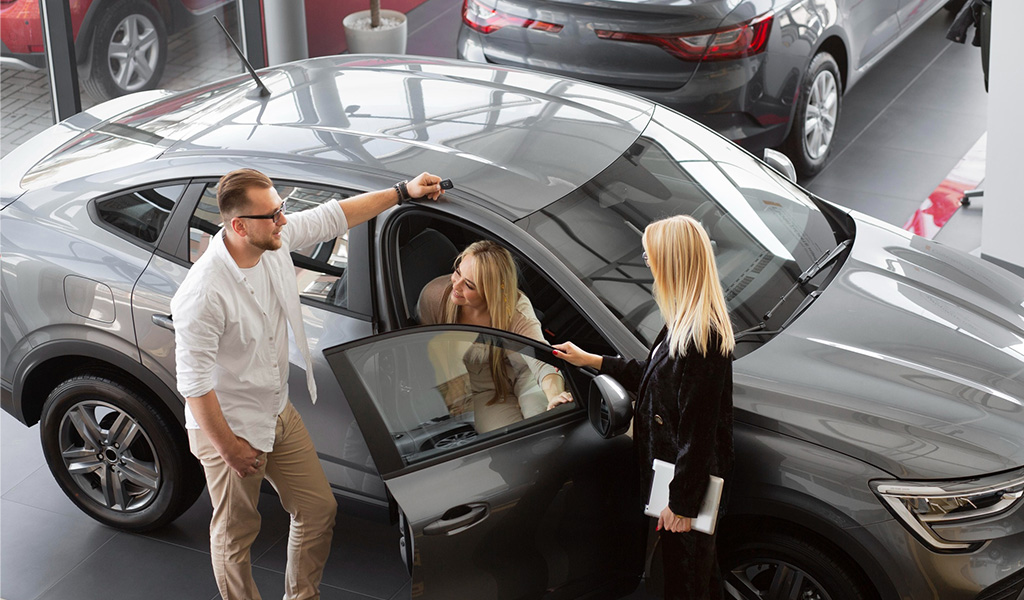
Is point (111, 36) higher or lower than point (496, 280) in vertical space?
lower

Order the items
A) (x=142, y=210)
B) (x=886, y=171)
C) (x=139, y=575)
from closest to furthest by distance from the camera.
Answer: (x=142, y=210) < (x=139, y=575) < (x=886, y=171)

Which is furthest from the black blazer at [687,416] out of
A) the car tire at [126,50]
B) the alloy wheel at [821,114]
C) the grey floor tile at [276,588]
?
the car tire at [126,50]

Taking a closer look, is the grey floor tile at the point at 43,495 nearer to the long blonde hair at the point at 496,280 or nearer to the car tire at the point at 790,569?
the long blonde hair at the point at 496,280

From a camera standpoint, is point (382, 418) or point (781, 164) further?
point (781, 164)

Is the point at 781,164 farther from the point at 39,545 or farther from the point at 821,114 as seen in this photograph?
the point at 39,545

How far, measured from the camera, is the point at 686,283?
292cm

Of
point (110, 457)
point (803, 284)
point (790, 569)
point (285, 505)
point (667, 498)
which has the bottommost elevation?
point (110, 457)

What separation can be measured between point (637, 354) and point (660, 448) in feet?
0.99

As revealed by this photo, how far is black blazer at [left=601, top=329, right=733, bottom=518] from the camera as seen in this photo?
114 inches

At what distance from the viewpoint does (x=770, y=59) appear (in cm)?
588

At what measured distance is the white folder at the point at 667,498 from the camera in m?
2.97

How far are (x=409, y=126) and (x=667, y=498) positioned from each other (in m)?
1.57

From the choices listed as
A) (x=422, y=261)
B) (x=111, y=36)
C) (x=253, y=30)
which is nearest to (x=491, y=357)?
(x=422, y=261)

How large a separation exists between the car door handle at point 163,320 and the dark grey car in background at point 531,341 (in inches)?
0.9
